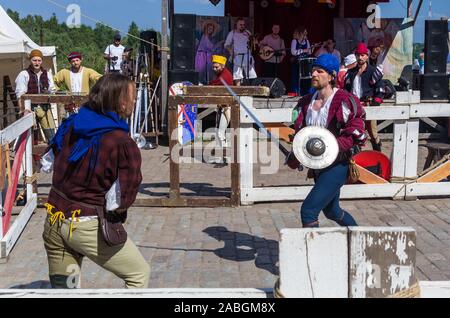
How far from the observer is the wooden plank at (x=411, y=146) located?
7980mm

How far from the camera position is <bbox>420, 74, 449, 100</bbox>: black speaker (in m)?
14.8

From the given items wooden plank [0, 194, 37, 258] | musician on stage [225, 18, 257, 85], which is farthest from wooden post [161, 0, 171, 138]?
wooden plank [0, 194, 37, 258]

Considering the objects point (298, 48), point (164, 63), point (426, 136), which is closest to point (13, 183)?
point (164, 63)

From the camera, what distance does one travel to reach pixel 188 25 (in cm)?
1409

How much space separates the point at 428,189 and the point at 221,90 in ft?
9.21

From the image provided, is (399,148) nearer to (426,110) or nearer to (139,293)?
(426,110)

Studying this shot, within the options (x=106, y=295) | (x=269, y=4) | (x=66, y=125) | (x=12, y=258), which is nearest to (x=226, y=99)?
(x=12, y=258)

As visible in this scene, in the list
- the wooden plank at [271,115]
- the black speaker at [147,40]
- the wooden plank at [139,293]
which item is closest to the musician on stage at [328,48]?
the black speaker at [147,40]

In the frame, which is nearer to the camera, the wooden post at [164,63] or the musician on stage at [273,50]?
the wooden post at [164,63]

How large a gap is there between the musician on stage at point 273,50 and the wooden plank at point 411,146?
1043 cm

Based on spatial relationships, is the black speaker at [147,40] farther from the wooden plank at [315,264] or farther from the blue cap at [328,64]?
the wooden plank at [315,264]

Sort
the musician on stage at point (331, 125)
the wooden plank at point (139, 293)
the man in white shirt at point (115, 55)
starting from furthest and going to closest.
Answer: the man in white shirt at point (115, 55), the musician on stage at point (331, 125), the wooden plank at point (139, 293)

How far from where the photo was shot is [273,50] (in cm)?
1816

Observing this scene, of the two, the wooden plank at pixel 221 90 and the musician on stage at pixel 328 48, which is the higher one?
the musician on stage at pixel 328 48
